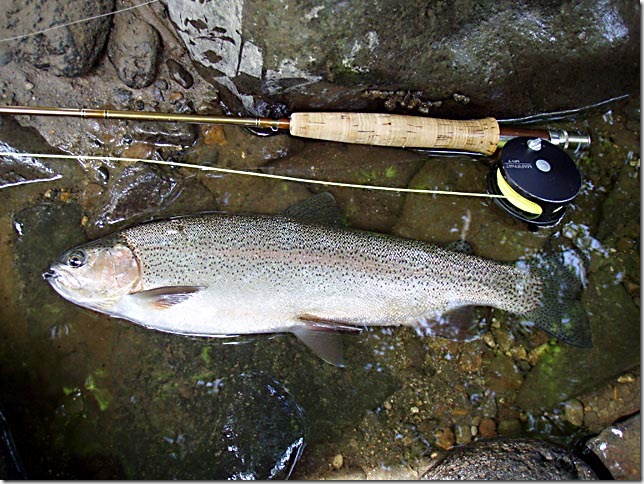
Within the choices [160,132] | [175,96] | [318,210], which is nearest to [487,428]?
[318,210]

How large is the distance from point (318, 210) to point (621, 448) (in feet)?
7.33

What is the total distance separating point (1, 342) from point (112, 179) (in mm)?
1105

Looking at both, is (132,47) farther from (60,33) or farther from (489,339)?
(489,339)

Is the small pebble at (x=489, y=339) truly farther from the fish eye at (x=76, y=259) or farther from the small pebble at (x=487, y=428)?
the fish eye at (x=76, y=259)

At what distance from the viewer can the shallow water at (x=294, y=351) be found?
10.1ft

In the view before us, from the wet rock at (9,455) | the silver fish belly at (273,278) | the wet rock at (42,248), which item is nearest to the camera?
the wet rock at (9,455)

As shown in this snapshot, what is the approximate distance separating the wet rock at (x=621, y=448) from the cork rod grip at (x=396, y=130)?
180 centimetres

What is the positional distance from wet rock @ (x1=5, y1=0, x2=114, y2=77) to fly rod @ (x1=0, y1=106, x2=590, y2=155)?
318 mm

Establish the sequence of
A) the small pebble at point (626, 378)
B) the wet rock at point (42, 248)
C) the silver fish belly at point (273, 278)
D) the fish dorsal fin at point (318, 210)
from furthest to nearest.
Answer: the small pebble at point (626, 378) → the fish dorsal fin at point (318, 210) → the wet rock at point (42, 248) → the silver fish belly at point (273, 278)

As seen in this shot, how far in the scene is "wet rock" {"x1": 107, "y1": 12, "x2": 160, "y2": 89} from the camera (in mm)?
3223

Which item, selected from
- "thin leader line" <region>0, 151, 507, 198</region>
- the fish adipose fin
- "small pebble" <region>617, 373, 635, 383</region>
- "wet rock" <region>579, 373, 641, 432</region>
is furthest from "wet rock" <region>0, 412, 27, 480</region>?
"small pebble" <region>617, 373, 635, 383</region>

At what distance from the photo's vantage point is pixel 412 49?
3.07 metres

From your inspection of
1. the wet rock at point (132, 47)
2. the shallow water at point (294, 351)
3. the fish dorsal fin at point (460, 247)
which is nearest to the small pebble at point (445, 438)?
the shallow water at point (294, 351)

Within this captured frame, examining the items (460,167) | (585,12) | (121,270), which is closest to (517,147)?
(460,167)
